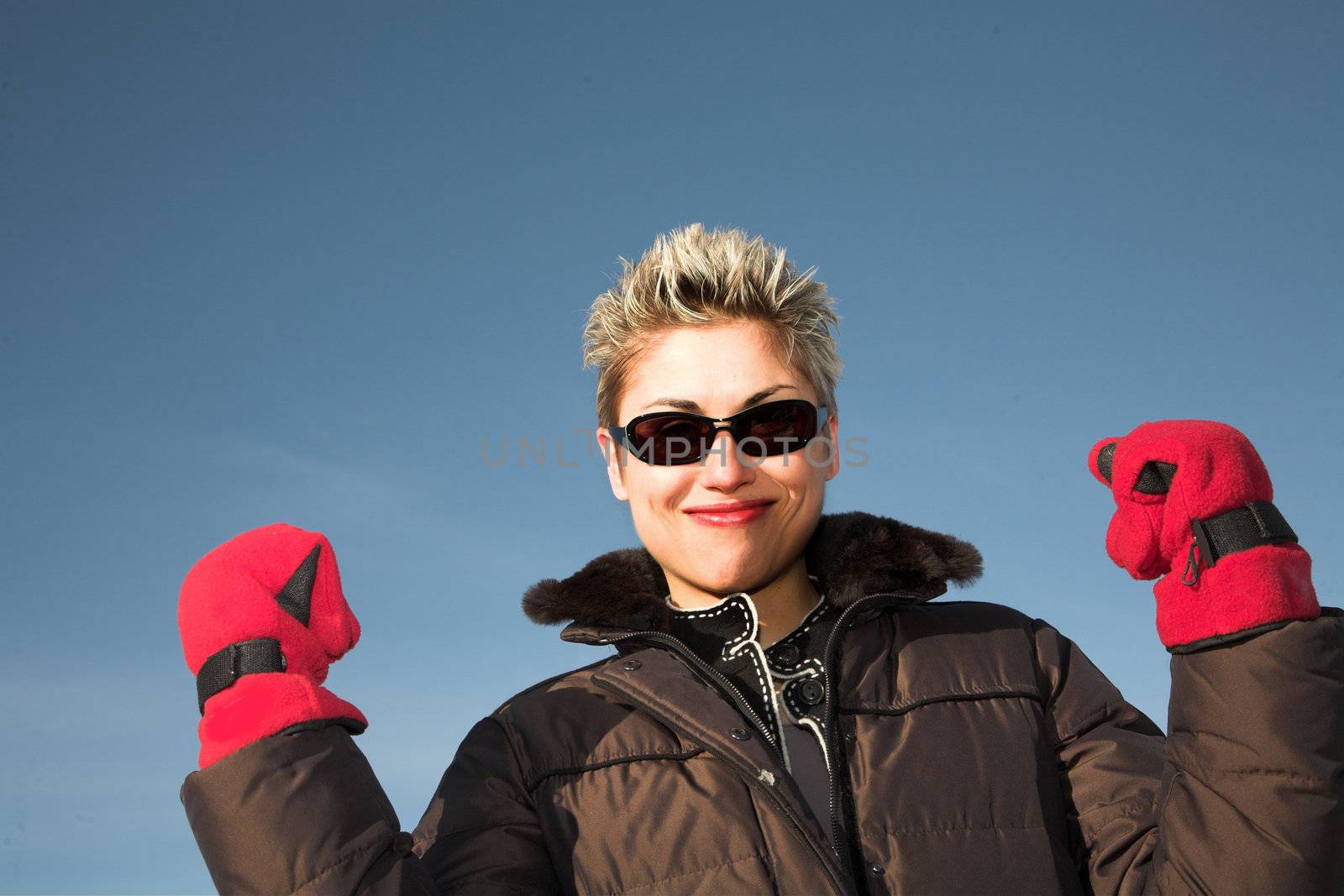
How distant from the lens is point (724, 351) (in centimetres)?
442

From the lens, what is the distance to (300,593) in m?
3.36

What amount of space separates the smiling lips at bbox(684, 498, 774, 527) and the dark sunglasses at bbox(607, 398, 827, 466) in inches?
7.4

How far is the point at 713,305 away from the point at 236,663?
2198 millimetres

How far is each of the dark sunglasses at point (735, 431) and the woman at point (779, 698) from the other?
1 cm

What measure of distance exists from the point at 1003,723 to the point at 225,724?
7.88 feet

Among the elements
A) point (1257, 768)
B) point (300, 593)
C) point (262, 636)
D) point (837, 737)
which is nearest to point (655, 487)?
point (837, 737)

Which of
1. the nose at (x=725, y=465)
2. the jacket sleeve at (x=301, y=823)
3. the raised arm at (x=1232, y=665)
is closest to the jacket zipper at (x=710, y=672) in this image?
the nose at (x=725, y=465)

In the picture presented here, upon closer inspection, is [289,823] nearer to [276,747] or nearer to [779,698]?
[276,747]

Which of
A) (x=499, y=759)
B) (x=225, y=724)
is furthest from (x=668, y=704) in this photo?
(x=225, y=724)

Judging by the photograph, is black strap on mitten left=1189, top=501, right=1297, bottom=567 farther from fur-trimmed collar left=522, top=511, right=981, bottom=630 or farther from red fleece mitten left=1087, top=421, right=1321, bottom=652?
fur-trimmed collar left=522, top=511, right=981, bottom=630

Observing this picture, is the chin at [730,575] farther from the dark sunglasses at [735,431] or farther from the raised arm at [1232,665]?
the raised arm at [1232,665]

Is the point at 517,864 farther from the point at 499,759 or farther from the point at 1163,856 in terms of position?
the point at 1163,856

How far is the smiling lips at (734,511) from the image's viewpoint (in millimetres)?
4344

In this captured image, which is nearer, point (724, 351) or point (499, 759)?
point (499, 759)
